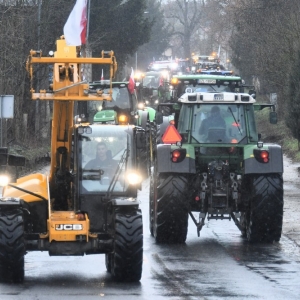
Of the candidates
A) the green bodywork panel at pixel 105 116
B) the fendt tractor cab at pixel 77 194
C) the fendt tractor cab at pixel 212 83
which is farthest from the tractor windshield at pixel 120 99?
the fendt tractor cab at pixel 77 194

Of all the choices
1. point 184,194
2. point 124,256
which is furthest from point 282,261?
point 124,256

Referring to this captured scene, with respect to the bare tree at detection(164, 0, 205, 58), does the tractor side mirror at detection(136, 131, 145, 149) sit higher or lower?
lower

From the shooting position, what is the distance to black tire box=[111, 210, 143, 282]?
11.9 meters

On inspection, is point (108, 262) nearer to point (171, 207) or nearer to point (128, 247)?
point (128, 247)

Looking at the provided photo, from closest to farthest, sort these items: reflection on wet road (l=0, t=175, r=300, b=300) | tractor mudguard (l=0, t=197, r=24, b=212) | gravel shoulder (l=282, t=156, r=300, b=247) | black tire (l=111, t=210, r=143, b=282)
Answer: reflection on wet road (l=0, t=175, r=300, b=300), black tire (l=111, t=210, r=143, b=282), tractor mudguard (l=0, t=197, r=24, b=212), gravel shoulder (l=282, t=156, r=300, b=247)

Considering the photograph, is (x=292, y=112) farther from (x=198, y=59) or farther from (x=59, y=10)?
(x=198, y=59)

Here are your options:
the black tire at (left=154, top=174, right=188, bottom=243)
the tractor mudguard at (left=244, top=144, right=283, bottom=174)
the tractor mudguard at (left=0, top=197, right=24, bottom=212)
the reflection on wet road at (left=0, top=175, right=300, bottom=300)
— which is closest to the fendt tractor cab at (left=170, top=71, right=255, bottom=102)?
the reflection on wet road at (left=0, top=175, right=300, bottom=300)

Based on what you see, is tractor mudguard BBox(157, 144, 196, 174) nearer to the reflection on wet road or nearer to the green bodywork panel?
the reflection on wet road

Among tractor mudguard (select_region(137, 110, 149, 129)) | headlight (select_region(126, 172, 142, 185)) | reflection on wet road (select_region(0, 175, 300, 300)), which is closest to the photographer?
reflection on wet road (select_region(0, 175, 300, 300))

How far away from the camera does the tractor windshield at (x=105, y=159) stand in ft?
43.0

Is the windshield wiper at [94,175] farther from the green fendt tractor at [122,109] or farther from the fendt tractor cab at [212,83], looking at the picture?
the green fendt tractor at [122,109]

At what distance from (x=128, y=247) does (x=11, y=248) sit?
53.6 inches

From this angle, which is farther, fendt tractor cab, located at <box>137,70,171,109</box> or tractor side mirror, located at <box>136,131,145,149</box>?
fendt tractor cab, located at <box>137,70,171,109</box>

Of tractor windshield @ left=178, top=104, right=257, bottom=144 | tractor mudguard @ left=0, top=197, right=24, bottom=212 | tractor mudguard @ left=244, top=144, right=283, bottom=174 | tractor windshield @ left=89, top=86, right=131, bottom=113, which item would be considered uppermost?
tractor windshield @ left=89, top=86, right=131, bottom=113
